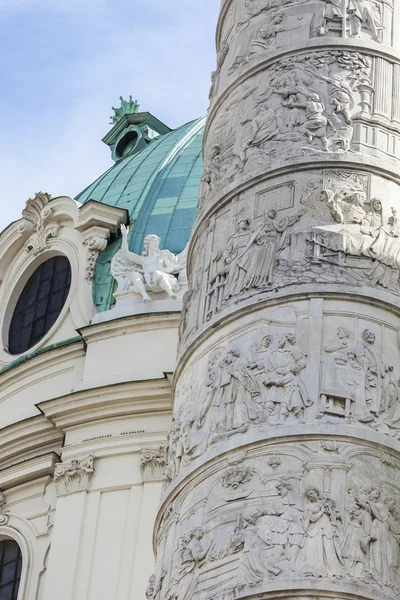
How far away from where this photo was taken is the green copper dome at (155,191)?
2364 centimetres

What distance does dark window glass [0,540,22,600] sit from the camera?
21.6 m

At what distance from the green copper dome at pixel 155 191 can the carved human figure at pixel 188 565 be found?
449 inches

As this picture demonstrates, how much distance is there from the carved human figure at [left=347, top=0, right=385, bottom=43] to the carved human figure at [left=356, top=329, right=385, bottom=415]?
3.10 meters

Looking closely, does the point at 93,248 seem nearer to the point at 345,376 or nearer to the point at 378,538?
the point at 345,376

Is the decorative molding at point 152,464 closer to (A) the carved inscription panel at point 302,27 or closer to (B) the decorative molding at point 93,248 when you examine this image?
(B) the decorative molding at point 93,248

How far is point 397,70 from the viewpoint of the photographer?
1427cm

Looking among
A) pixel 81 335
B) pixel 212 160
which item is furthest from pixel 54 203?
pixel 212 160

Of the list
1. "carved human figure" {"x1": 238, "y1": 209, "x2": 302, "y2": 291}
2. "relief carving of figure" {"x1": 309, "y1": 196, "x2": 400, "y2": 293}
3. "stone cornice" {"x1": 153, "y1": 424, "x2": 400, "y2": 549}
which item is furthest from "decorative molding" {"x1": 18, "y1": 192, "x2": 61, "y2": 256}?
"stone cornice" {"x1": 153, "y1": 424, "x2": 400, "y2": 549}

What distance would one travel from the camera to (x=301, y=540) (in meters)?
11.4

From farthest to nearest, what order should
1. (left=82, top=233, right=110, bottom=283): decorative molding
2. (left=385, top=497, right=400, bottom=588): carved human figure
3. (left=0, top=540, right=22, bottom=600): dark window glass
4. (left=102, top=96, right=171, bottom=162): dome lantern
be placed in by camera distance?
(left=102, top=96, right=171, bottom=162): dome lantern, (left=82, top=233, right=110, bottom=283): decorative molding, (left=0, top=540, right=22, bottom=600): dark window glass, (left=385, top=497, right=400, bottom=588): carved human figure

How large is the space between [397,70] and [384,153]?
40.1 inches

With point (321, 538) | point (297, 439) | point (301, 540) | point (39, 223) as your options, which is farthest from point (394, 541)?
point (39, 223)

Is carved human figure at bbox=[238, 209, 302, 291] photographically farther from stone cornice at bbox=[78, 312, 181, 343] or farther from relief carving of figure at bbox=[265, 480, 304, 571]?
stone cornice at bbox=[78, 312, 181, 343]

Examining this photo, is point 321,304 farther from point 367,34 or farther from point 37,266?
point 37,266
